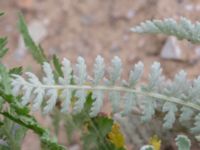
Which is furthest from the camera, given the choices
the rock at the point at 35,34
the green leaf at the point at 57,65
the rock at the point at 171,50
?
the rock at the point at 35,34

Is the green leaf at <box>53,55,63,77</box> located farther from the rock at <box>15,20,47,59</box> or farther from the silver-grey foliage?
the rock at <box>15,20,47,59</box>

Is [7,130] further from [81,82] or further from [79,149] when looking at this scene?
[79,149]

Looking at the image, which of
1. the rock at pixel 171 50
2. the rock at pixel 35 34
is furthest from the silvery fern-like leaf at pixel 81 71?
the rock at pixel 35 34

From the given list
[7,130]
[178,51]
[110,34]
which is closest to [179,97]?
[7,130]

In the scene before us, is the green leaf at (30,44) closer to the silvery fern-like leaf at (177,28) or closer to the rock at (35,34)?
the silvery fern-like leaf at (177,28)

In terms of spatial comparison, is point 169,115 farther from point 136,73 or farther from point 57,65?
point 57,65

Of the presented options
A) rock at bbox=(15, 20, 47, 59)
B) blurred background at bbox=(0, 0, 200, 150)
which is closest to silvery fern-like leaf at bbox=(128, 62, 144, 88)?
blurred background at bbox=(0, 0, 200, 150)
